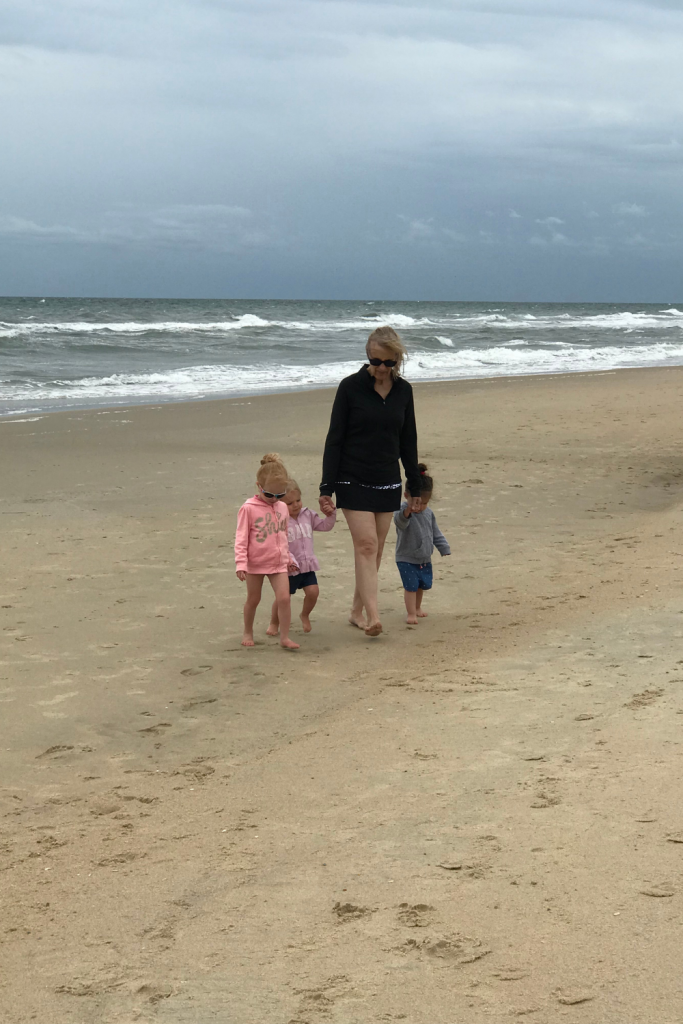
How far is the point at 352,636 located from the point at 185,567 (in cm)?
182

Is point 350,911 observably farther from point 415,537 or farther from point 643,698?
point 415,537

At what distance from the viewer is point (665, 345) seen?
132 feet

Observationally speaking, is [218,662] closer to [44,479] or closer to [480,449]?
[44,479]

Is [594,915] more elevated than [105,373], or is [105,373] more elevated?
[105,373]

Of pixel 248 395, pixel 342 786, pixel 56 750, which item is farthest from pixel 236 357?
pixel 342 786

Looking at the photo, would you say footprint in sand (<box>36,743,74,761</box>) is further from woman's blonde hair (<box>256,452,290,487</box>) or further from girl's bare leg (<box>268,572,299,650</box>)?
woman's blonde hair (<box>256,452,290,487</box>)

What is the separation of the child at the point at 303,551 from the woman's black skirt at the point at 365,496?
0.58 ft

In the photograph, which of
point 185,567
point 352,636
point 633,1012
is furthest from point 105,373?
point 633,1012

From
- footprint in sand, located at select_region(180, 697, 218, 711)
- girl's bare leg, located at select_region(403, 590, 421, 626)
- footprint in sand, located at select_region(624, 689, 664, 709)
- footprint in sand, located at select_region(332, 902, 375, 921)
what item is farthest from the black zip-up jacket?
footprint in sand, located at select_region(332, 902, 375, 921)

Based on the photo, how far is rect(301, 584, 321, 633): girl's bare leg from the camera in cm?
582

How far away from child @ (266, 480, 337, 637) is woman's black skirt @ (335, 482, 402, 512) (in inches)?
6.9

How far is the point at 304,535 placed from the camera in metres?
5.83

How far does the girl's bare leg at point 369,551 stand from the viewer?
18.5 feet

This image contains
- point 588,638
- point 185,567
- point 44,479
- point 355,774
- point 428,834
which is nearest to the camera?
point 428,834
